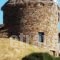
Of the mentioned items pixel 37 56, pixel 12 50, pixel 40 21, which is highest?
pixel 40 21

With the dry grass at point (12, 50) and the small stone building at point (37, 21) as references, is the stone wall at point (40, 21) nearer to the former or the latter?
the small stone building at point (37, 21)

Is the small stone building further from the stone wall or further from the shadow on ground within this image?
the shadow on ground

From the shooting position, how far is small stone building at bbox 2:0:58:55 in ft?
102

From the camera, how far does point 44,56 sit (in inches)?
818

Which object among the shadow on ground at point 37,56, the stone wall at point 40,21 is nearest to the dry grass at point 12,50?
the shadow on ground at point 37,56

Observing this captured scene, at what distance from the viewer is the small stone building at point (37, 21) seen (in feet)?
102

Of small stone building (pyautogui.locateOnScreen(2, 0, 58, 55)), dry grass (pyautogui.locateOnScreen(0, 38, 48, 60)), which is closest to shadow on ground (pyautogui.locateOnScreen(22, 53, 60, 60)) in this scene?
dry grass (pyautogui.locateOnScreen(0, 38, 48, 60))

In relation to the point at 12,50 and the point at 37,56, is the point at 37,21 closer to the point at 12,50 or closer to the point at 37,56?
the point at 12,50

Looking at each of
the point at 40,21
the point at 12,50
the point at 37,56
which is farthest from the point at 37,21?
the point at 37,56

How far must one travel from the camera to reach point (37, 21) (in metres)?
31.0

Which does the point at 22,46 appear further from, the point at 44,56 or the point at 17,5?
the point at 17,5

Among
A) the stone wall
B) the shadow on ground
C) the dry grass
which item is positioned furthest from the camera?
the stone wall

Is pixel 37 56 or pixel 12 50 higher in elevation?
pixel 12 50

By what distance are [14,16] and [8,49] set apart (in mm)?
9744
